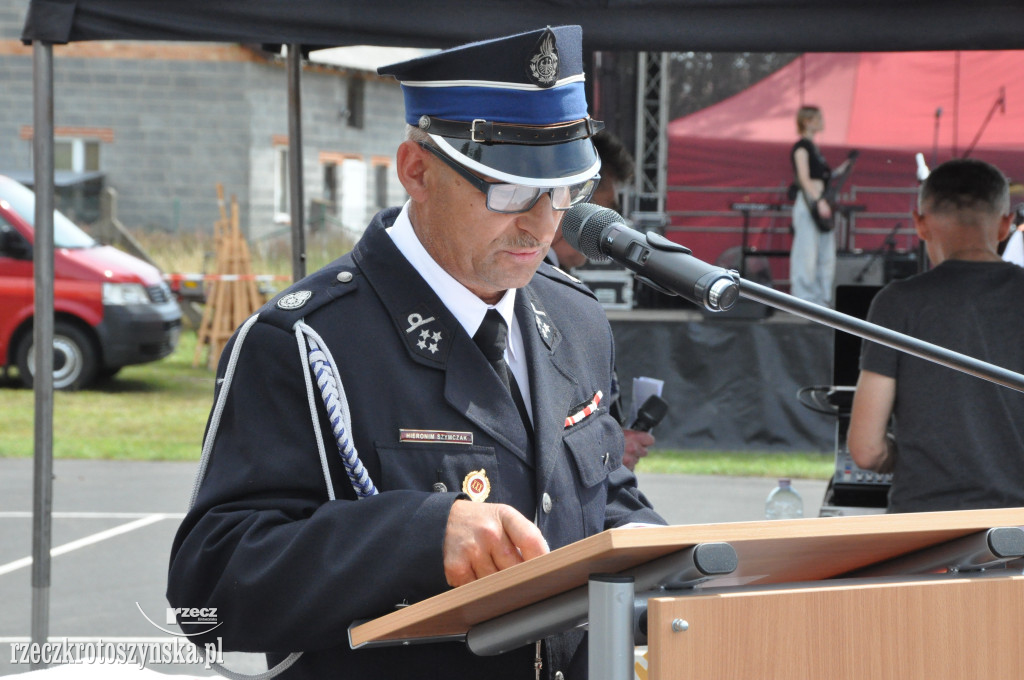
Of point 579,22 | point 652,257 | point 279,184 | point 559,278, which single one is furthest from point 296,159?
point 279,184

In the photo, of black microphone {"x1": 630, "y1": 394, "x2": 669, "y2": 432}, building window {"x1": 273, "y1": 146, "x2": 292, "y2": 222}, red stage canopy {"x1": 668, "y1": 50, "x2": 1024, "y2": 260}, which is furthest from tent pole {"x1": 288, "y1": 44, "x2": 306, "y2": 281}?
building window {"x1": 273, "y1": 146, "x2": 292, "y2": 222}

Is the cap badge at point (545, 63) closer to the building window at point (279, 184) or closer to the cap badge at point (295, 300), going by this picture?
the cap badge at point (295, 300)

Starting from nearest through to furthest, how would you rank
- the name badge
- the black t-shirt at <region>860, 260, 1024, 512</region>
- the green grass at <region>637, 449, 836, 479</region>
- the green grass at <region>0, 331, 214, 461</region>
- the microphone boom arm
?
the microphone boom arm → the name badge → the black t-shirt at <region>860, 260, 1024, 512</region> → the green grass at <region>637, 449, 836, 479</region> → the green grass at <region>0, 331, 214, 461</region>

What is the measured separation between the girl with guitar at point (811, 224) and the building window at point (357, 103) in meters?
14.0

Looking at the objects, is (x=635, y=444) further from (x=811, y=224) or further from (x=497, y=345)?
(x=811, y=224)

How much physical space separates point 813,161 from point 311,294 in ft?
36.3

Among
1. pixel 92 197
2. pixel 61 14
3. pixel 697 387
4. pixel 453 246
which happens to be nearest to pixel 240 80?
pixel 92 197

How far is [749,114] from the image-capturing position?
532 inches

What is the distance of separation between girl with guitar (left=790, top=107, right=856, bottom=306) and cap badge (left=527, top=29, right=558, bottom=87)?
412 inches

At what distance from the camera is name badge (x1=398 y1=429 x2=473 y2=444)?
5.85 feet

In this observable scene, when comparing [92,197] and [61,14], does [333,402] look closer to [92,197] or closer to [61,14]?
[61,14]

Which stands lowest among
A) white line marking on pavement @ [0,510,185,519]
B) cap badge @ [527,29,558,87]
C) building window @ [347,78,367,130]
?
white line marking on pavement @ [0,510,185,519]

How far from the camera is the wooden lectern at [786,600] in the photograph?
1.13 m

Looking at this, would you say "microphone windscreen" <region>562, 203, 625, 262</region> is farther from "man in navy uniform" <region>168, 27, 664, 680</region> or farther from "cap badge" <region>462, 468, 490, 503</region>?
"cap badge" <region>462, 468, 490, 503</region>
